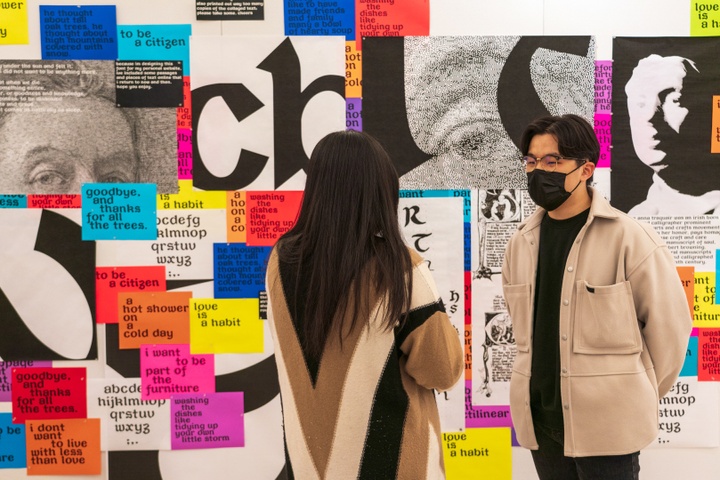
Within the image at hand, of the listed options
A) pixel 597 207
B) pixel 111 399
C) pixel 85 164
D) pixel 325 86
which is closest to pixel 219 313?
pixel 111 399

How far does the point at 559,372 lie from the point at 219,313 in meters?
1.18

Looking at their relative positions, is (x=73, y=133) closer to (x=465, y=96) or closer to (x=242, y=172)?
(x=242, y=172)

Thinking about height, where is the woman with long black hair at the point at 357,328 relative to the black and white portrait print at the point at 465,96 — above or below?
below

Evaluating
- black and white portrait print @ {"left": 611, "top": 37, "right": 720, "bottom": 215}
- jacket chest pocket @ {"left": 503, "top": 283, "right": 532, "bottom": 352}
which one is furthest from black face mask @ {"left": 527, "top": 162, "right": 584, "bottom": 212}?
black and white portrait print @ {"left": 611, "top": 37, "right": 720, "bottom": 215}

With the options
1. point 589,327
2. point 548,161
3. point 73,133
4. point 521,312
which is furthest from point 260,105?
point 589,327

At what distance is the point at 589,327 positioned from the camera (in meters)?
1.54

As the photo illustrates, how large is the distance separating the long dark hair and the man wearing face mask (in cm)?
58

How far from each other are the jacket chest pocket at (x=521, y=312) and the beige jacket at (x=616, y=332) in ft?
0.38

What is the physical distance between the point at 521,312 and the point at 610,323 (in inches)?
9.5

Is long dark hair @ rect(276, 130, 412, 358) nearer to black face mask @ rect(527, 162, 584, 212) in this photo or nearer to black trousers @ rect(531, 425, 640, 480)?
black face mask @ rect(527, 162, 584, 212)

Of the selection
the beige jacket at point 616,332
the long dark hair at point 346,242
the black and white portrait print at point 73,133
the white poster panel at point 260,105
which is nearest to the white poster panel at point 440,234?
the white poster panel at point 260,105

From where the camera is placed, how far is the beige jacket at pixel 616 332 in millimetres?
1522

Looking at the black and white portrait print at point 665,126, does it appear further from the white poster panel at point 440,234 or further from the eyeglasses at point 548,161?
the eyeglasses at point 548,161

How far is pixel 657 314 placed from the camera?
152 centimetres
